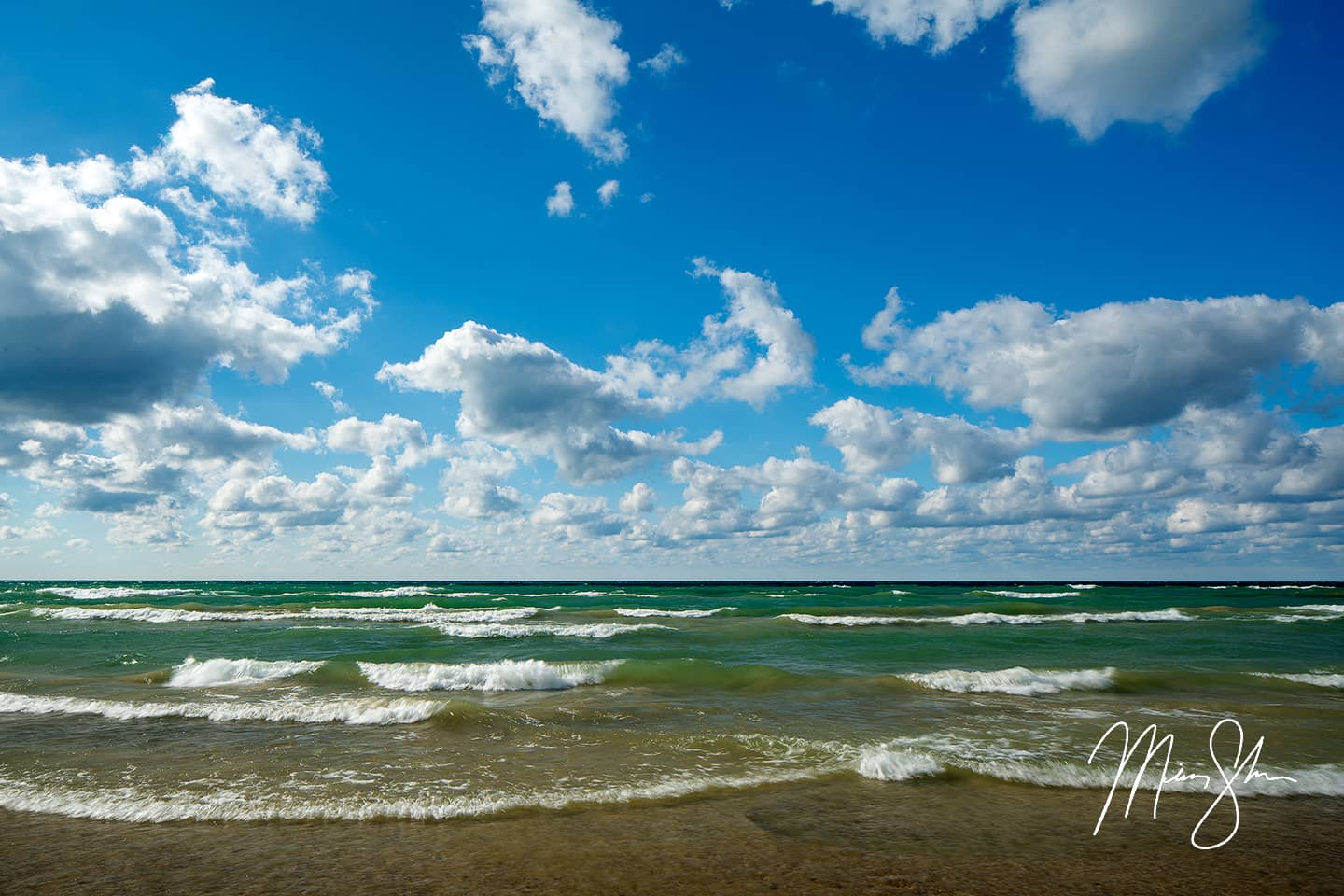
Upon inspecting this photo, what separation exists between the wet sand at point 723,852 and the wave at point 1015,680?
762 centimetres

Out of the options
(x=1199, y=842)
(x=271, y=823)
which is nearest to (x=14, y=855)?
(x=271, y=823)

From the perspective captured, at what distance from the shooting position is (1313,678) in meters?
15.6

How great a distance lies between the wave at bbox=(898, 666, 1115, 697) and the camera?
48.6 feet

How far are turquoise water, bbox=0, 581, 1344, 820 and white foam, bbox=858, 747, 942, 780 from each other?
24 mm

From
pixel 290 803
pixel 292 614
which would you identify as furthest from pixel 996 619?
pixel 292 614

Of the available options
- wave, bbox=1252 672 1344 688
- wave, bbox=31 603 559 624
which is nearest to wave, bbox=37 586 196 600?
wave, bbox=31 603 559 624

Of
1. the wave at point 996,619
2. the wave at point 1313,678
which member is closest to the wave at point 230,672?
the wave at point 996,619

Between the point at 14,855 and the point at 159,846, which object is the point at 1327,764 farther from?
the point at 14,855

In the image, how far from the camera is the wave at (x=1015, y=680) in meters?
14.8

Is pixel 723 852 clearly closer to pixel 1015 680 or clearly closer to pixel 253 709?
pixel 253 709

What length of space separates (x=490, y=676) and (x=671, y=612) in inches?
1040

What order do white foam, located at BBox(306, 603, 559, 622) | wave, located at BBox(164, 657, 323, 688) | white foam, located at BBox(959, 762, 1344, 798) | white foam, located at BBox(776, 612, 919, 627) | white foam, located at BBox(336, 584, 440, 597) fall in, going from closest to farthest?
white foam, located at BBox(959, 762, 1344, 798) < wave, located at BBox(164, 657, 323, 688) < white foam, located at BBox(776, 612, 919, 627) < white foam, located at BBox(306, 603, 559, 622) < white foam, located at BBox(336, 584, 440, 597)

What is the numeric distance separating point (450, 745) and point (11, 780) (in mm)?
4885

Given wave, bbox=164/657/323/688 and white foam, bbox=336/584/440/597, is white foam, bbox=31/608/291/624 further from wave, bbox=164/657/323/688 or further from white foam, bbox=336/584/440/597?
wave, bbox=164/657/323/688
